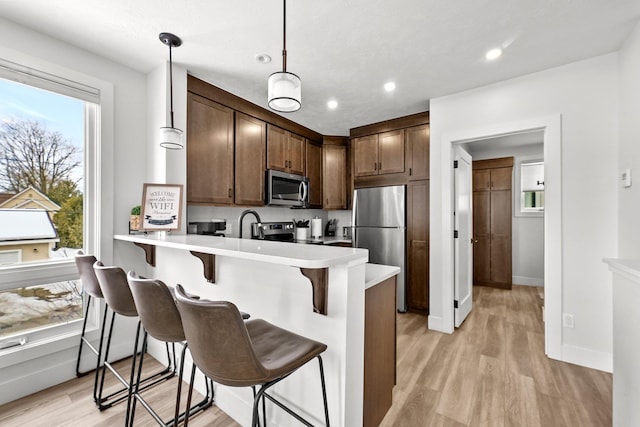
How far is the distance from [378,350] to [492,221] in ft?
14.1

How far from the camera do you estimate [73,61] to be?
6.91 feet

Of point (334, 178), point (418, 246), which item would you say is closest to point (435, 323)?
point (418, 246)

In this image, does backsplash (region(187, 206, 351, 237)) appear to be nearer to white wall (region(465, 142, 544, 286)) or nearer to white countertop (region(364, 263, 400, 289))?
white countertop (region(364, 263, 400, 289))

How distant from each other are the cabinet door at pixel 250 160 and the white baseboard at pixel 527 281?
4684 millimetres

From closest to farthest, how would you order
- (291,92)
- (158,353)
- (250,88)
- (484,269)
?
1. (291,92)
2. (158,353)
3. (250,88)
4. (484,269)

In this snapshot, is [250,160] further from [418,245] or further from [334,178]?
[418,245]

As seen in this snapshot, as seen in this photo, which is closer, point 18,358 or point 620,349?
point 620,349

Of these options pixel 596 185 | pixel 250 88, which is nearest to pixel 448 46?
pixel 596 185

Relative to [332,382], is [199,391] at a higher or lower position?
lower

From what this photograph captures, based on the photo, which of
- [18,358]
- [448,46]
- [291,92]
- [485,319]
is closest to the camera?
[291,92]

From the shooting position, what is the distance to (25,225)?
193cm

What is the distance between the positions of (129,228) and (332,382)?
213 centimetres

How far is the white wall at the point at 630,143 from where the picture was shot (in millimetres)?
1846

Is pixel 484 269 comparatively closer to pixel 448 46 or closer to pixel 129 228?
pixel 448 46
